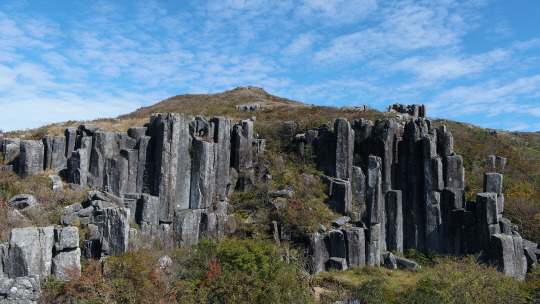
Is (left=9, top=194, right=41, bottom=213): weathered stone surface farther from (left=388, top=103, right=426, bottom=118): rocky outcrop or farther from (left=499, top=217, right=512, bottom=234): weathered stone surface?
(left=388, top=103, right=426, bottom=118): rocky outcrop

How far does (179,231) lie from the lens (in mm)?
21125

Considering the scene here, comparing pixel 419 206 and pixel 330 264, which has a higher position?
pixel 419 206

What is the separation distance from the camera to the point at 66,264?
612 inches

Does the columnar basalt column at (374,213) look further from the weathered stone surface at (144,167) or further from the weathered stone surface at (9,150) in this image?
the weathered stone surface at (9,150)

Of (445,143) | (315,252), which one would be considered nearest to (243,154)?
(315,252)

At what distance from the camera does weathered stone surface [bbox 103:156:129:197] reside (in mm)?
20922

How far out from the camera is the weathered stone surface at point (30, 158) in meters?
20.3

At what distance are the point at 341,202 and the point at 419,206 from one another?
4.67 meters

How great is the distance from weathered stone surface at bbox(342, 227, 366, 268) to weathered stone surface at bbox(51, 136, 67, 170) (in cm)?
1556

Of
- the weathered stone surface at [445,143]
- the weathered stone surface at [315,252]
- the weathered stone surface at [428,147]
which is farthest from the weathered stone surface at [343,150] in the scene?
the weathered stone surface at [315,252]

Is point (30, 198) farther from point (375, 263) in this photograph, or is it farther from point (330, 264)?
point (375, 263)

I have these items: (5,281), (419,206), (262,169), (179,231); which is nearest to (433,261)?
(419,206)

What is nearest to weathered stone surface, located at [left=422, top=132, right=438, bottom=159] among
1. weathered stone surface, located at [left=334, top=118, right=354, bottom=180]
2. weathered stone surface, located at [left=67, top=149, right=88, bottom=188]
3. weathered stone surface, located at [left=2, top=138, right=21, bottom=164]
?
weathered stone surface, located at [left=334, top=118, right=354, bottom=180]

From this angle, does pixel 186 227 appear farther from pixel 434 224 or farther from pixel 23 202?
pixel 434 224
